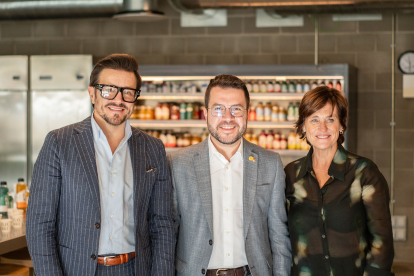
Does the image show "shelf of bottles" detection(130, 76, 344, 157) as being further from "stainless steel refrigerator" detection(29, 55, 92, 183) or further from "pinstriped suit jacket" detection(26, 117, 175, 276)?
"pinstriped suit jacket" detection(26, 117, 175, 276)

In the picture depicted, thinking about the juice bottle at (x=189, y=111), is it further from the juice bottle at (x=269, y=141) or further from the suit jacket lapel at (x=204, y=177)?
the suit jacket lapel at (x=204, y=177)

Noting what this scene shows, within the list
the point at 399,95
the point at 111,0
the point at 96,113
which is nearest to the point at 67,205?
the point at 96,113

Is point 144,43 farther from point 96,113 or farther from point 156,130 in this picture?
point 96,113

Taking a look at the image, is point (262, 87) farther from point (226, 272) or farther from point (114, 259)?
point (114, 259)

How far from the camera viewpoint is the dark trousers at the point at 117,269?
1.96 metres

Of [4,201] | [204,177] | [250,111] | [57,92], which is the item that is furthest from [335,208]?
[57,92]

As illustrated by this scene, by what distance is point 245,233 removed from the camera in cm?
218

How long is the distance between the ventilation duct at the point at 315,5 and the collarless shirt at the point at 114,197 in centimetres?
309

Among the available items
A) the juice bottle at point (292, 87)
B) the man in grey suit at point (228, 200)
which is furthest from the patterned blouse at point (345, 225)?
the juice bottle at point (292, 87)

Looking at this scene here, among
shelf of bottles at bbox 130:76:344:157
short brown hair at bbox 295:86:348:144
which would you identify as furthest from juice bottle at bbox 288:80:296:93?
short brown hair at bbox 295:86:348:144

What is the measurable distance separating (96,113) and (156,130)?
3.49 meters

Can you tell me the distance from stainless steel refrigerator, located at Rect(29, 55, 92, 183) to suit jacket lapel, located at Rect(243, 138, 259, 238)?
3363 millimetres

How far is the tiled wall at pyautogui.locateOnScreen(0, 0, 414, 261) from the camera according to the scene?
5.41 metres

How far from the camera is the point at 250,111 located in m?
5.31
